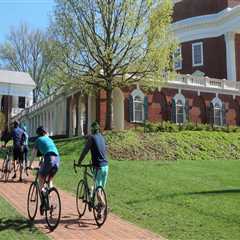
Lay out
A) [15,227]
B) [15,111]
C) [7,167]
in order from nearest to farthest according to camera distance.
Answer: [15,227], [7,167], [15,111]

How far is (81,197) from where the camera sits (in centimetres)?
1216

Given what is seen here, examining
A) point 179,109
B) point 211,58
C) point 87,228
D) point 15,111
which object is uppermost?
point 211,58

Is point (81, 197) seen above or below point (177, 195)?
above

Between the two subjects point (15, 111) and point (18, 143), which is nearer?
point (18, 143)

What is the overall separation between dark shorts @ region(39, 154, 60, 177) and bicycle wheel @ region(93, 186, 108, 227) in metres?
0.98

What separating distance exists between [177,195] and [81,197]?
4.04 meters

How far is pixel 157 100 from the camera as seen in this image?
41.1 m

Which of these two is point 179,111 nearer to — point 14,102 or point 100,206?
point 100,206

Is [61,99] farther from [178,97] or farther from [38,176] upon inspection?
[38,176]

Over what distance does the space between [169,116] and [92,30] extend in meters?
11.8

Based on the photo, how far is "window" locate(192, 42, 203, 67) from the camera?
180ft

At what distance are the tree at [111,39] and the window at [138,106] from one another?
6.30 m

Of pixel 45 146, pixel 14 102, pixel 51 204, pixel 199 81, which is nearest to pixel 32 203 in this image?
pixel 51 204

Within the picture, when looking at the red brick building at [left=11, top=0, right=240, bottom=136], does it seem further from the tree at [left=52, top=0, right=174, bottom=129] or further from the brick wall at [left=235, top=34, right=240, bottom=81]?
the tree at [left=52, top=0, right=174, bottom=129]
